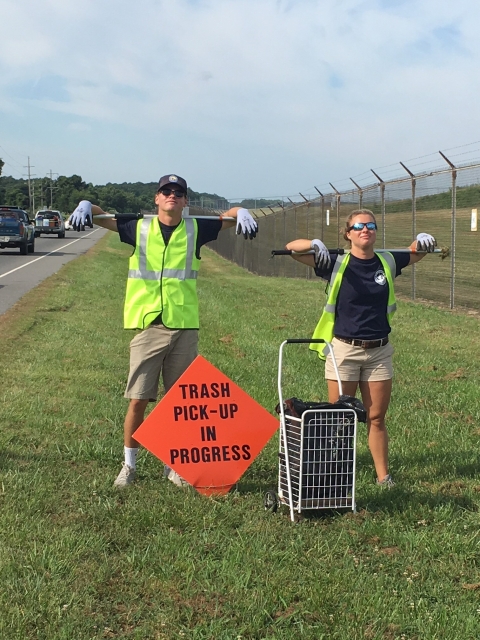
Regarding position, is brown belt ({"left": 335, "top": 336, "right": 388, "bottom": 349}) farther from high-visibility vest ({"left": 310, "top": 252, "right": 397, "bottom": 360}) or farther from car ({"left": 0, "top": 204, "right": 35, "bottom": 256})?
car ({"left": 0, "top": 204, "right": 35, "bottom": 256})

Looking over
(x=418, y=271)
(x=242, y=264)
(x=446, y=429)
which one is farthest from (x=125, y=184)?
(x=446, y=429)

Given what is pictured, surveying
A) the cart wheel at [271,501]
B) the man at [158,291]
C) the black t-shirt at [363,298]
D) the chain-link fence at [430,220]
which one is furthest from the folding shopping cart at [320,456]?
the chain-link fence at [430,220]

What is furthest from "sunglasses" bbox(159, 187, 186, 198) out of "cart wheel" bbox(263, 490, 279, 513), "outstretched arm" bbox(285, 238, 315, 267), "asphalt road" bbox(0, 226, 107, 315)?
"asphalt road" bbox(0, 226, 107, 315)

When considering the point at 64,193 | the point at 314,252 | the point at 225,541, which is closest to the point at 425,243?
the point at 314,252

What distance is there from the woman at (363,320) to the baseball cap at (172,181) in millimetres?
773

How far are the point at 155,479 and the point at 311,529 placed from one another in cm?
125

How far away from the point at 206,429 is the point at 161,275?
103cm

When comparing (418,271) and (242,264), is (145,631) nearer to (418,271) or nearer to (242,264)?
(418,271)

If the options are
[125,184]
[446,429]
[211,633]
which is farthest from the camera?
[125,184]

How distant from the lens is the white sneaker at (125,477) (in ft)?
15.7

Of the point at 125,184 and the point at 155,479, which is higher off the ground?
the point at 125,184

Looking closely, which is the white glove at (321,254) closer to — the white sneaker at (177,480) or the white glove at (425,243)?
the white glove at (425,243)

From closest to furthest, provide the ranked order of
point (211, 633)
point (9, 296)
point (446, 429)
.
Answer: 1. point (211, 633)
2. point (446, 429)
3. point (9, 296)

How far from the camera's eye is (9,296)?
16094 mm
